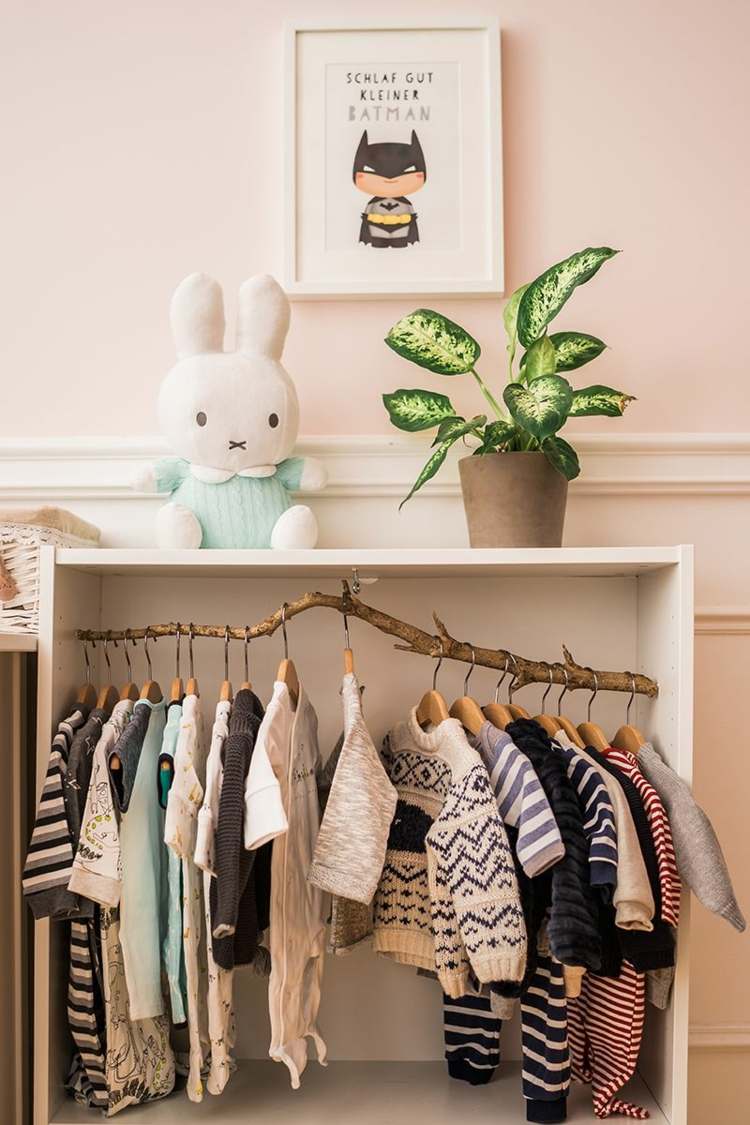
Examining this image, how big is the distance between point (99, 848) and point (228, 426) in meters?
0.68

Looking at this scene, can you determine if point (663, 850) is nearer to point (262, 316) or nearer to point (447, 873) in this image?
point (447, 873)

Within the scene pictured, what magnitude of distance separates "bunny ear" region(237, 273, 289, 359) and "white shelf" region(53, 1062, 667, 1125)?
1.21 metres

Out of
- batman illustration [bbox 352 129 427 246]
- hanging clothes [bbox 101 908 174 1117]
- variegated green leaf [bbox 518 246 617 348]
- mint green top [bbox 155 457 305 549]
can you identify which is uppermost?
batman illustration [bbox 352 129 427 246]

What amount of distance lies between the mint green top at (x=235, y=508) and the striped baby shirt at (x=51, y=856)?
43cm

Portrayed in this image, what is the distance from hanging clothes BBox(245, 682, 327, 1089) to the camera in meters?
1.37

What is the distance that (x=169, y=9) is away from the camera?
182 centimetres

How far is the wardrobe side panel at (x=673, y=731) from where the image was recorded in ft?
4.62

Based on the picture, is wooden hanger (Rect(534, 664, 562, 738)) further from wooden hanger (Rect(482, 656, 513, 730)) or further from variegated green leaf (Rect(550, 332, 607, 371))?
variegated green leaf (Rect(550, 332, 607, 371))

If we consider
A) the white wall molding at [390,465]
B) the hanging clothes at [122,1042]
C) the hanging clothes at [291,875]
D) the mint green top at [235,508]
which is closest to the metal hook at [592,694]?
the white wall molding at [390,465]

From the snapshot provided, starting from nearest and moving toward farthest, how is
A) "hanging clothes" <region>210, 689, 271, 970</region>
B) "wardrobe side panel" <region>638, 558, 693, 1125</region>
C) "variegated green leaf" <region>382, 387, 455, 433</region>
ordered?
1. "hanging clothes" <region>210, 689, 271, 970</region>
2. "wardrobe side panel" <region>638, 558, 693, 1125</region>
3. "variegated green leaf" <region>382, 387, 455, 433</region>

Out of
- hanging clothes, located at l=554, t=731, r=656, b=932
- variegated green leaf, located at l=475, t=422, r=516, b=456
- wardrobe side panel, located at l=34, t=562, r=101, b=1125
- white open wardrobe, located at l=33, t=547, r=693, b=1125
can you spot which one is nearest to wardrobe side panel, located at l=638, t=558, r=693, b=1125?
white open wardrobe, located at l=33, t=547, r=693, b=1125

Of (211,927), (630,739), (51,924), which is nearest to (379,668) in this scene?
(630,739)

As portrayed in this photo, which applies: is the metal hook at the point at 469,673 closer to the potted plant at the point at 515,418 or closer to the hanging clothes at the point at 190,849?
the potted plant at the point at 515,418

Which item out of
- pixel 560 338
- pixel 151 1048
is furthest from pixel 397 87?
pixel 151 1048
